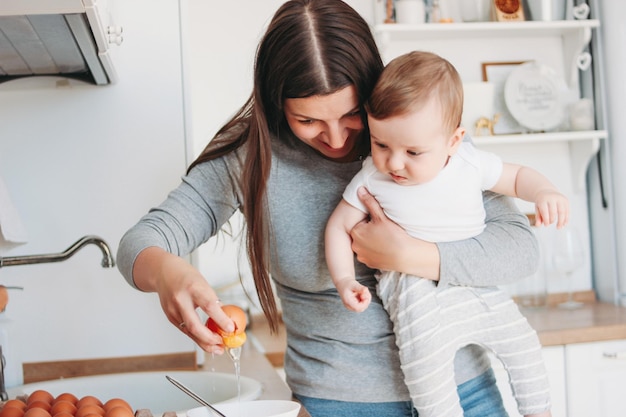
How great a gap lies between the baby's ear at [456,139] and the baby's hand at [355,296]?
301 mm

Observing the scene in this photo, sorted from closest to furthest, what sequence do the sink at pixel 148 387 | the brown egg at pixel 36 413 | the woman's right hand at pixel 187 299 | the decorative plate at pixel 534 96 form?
the woman's right hand at pixel 187 299 < the brown egg at pixel 36 413 < the sink at pixel 148 387 < the decorative plate at pixel 534 96

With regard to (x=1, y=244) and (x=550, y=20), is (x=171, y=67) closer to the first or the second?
(x=1, y=244)

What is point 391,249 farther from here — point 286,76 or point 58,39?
point 58,39

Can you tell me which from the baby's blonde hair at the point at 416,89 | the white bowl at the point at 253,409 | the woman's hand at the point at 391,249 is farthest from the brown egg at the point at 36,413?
the baby's blonde hair at the point at 416,89

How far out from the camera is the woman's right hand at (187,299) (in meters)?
1.04

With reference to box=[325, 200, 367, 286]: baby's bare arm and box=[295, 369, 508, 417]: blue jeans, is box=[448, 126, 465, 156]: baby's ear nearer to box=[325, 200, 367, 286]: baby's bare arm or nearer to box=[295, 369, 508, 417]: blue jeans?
box=[325, 200, 367, 286]: baby's bare arm

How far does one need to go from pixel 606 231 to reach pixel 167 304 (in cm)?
225

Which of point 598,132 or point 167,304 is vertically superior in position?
point 167,304

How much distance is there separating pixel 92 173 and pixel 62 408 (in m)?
0.94

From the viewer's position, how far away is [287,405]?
1127mm

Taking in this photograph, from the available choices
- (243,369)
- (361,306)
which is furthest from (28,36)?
(243,369)

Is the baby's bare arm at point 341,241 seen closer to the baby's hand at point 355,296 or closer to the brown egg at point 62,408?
the baby's hand at point 355,296

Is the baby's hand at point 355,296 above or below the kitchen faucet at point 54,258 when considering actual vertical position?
above

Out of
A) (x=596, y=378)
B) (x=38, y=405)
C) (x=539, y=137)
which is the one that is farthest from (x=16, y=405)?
(x=539, y=137)
